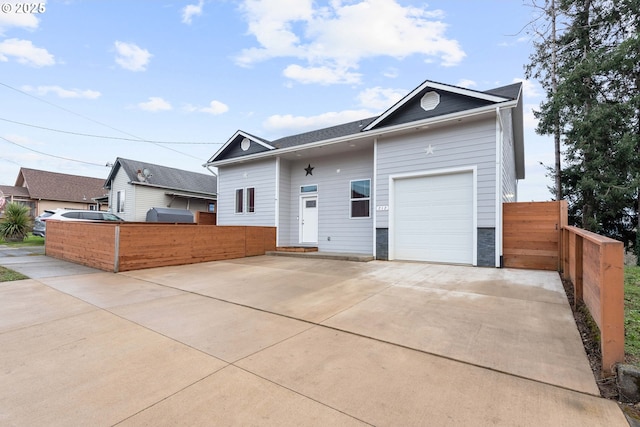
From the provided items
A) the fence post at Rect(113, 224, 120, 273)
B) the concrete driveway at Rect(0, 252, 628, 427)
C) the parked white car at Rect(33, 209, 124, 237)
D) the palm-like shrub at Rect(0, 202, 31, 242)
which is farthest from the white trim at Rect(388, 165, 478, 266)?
the palm-like shrub at Rect(0, 202, 31, 242)

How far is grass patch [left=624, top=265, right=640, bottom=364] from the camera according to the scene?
7.34 ft

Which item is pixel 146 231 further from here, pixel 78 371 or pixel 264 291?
pixel 78 371

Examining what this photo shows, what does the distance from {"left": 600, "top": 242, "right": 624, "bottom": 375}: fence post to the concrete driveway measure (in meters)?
0.23

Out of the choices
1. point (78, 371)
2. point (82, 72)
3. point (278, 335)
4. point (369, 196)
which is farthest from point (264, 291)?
point (82, 72)

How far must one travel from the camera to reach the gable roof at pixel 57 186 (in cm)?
2320

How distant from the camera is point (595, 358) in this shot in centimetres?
235

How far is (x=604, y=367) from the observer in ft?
6.78

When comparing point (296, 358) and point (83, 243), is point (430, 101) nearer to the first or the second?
point (296, 358)

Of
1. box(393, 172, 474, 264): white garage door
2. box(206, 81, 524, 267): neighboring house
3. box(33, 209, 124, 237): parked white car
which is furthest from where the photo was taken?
box(33, 209, 124, 237): parked white car

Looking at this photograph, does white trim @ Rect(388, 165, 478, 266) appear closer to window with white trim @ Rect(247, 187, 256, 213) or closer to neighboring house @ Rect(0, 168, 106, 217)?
window with white trim @ Rect(247, 187, 256, 213)

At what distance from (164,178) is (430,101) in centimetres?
1791

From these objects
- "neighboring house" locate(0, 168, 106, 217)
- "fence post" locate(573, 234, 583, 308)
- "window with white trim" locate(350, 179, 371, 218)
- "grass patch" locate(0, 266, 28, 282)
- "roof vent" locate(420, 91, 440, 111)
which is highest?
"roof vent" locate(420, 91, 440, 111)
